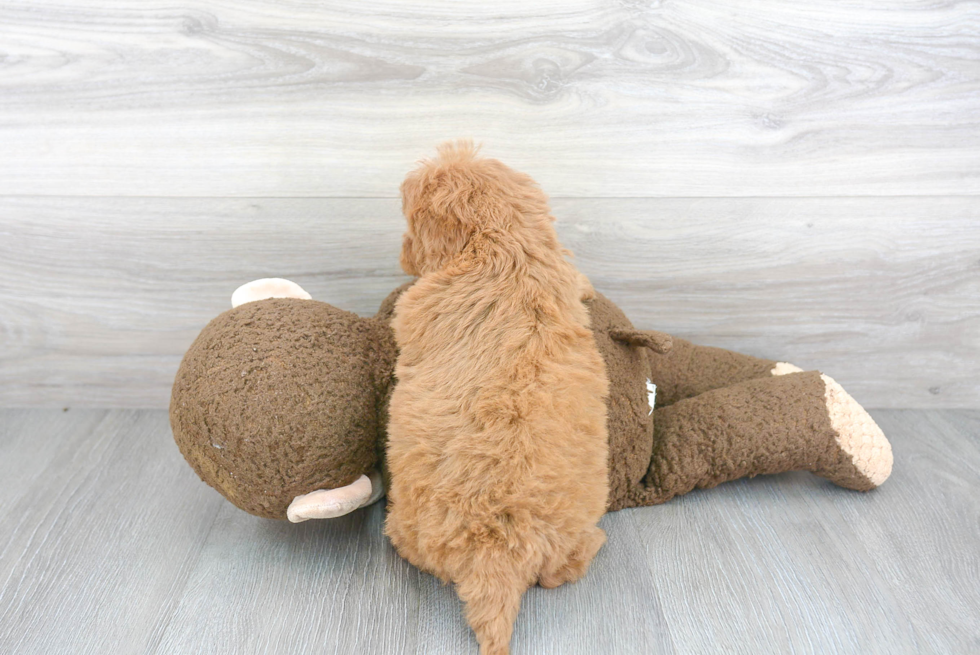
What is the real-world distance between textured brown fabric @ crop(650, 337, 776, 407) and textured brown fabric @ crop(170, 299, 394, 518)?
1.48 ft

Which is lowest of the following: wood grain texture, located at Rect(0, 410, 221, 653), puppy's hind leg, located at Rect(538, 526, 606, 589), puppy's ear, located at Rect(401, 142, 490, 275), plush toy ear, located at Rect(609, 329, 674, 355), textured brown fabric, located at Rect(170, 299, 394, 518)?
wood grain texture, located at Rect(0, 410, 221, 653)

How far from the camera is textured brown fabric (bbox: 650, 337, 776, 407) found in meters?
1.01

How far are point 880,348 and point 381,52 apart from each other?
3.15ft

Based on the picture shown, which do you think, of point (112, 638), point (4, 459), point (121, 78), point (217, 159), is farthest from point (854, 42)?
point (4, 459)

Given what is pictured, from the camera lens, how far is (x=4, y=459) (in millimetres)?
1034

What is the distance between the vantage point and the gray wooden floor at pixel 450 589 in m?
0.70

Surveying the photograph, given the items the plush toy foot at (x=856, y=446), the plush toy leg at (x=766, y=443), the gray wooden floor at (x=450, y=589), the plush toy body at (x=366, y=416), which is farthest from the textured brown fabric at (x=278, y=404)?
the plush toy foot at (x=856, y=446)

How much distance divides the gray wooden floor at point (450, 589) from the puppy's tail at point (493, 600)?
1.8 inches

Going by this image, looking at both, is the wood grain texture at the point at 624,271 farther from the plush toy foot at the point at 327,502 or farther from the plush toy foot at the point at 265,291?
the plush toy foot at the point at 327,502

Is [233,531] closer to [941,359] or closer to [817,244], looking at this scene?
[817,244]

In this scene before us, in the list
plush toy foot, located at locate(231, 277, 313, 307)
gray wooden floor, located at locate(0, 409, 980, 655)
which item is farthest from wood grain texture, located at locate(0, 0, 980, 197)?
gray wooden floor, located at locate(0, 409, 980, 655)

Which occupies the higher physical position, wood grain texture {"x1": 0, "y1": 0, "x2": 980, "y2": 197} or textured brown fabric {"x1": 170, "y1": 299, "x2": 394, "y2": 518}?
wood grain texture {"x1": 0, "y1": 0, "x2": 980, "y2": 197}

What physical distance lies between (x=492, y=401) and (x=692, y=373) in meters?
0.48

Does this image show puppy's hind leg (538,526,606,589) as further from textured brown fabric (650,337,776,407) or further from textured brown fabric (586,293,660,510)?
textured brown fabric (650,337,776,407)
